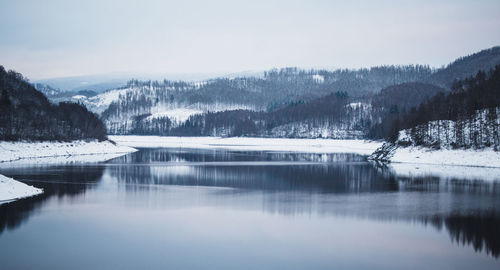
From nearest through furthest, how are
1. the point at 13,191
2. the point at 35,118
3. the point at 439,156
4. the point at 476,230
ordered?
1. the point at 476,230
2. the point at 13,191
3. the point at 439,156
4. the point at 35,118

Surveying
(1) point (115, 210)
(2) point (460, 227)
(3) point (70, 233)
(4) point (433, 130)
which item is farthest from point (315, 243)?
(4) point (433, 130)

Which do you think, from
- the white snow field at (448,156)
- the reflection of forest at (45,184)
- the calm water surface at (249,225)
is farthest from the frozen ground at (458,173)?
the reflection of forest at (45,184)

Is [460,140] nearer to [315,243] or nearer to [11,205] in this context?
[315,243]

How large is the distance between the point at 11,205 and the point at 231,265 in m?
14.5

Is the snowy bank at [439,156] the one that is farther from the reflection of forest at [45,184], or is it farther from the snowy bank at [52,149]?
the snowy bank at [52,149]

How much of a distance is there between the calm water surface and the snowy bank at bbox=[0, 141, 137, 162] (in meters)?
18.1

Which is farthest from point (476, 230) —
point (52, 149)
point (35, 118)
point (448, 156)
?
point (35, 118)

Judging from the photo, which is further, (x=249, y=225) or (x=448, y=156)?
(x=448, y=156)

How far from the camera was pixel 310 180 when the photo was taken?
39.9m

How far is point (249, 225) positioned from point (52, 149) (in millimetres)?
49433

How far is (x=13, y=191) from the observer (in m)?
26.9

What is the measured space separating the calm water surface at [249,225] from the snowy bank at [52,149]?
59.5 feet

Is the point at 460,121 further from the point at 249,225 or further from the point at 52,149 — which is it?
the point at 52,149

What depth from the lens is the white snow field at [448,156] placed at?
53.1m
